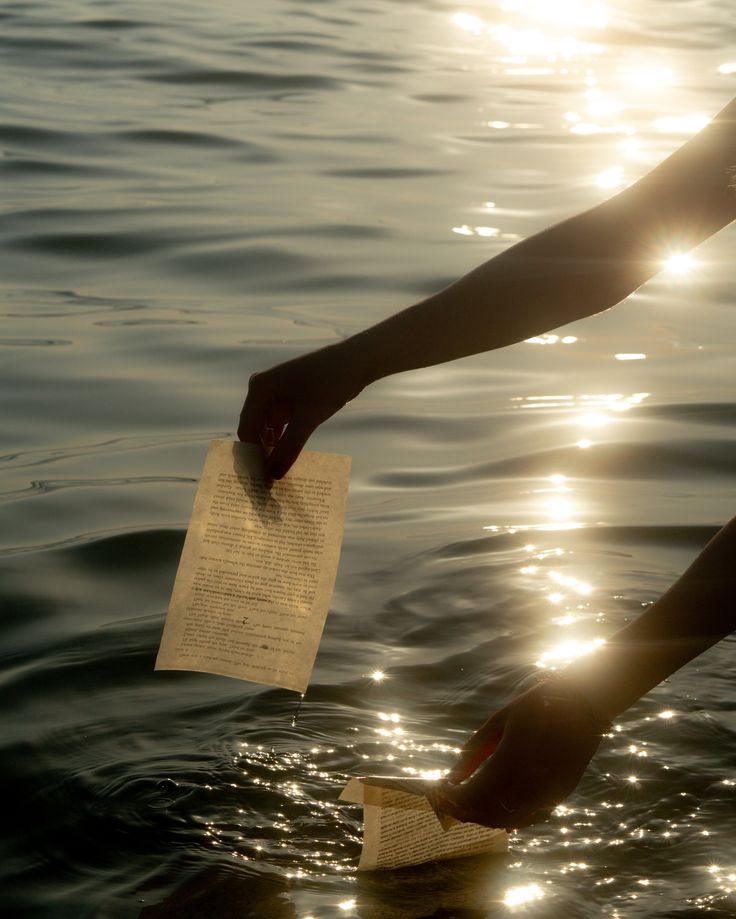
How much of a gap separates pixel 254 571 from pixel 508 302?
54cm

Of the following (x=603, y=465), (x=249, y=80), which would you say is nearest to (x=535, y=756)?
(x=603, y=465)

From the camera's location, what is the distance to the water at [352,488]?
261cm

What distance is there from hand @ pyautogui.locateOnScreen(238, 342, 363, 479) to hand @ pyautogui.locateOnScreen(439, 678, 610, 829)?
503mm

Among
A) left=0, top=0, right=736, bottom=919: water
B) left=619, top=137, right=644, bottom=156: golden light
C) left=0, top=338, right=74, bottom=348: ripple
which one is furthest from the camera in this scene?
left=619, top=137, right=644, bottom=156: golden light

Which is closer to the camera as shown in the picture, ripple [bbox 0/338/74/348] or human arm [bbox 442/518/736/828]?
human arm [bbox 442/518/736/828]

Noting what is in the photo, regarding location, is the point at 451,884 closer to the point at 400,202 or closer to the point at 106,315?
the point at 106,315

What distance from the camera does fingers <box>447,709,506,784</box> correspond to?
2139 millimetres

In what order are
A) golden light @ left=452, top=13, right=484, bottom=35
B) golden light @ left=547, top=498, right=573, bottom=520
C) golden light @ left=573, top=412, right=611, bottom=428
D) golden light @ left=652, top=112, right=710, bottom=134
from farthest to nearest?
golden light @ left=452, top=13, right=484, bottom=35
golden light @ left=652, top=112, right=710, bottom=134
golden light @ left=573, top=412, right=611, bottom=428
golden light @ left=547, top=498, right=573, bottom=520

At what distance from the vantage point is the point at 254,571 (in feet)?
7.74

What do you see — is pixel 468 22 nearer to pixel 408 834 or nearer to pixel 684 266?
pixel 684 266

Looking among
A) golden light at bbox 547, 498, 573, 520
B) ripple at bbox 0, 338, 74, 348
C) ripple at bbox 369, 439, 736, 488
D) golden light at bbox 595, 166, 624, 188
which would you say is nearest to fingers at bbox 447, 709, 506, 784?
golden light at bbox 547, 498, 573, 520

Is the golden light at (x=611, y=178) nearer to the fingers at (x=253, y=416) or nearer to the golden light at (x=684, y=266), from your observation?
the golden light at (x=684, y=266)

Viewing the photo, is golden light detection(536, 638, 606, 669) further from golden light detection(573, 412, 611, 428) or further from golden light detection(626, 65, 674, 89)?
golden light detection(626, 65, 674, 89)

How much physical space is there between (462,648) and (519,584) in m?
0.40
